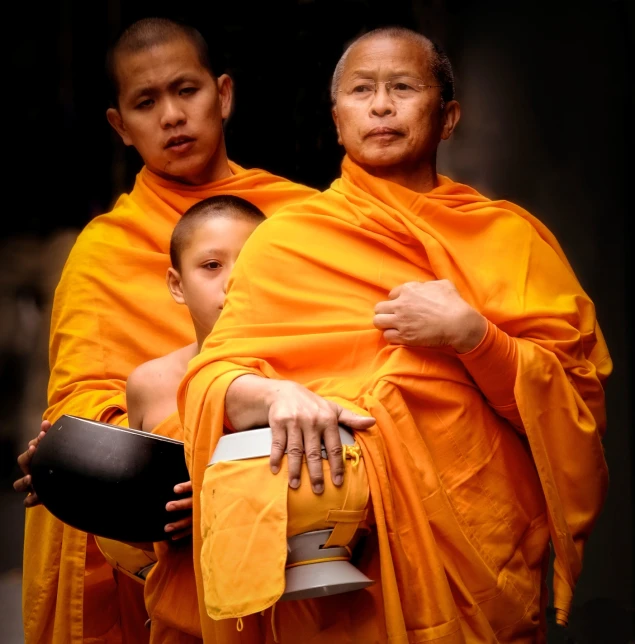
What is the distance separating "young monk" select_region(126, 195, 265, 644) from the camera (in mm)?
3084

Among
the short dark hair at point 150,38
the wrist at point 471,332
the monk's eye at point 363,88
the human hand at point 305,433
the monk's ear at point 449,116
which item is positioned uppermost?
the short dark hair at point 150,38

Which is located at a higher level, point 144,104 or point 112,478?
point 144,104

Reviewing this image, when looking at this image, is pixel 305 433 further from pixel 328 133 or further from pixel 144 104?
pixel 328 133

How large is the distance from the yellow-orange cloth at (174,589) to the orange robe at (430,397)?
0.18 meters

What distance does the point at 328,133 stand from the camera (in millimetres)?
4004

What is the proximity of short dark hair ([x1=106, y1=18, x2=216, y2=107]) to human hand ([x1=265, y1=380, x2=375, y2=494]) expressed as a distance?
1355 millimetres

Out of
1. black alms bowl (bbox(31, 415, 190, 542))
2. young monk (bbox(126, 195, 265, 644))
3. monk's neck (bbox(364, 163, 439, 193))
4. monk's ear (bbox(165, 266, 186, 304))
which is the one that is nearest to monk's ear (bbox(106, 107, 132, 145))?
young monk (bbox(126, 195, 265, 644))

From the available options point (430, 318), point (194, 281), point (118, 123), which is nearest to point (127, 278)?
point (194, 281)

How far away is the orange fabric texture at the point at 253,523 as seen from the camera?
2.57 meters

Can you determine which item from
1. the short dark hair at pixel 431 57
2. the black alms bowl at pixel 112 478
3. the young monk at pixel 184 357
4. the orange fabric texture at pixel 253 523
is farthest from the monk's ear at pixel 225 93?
the orange fabric texture at pixel 253 523

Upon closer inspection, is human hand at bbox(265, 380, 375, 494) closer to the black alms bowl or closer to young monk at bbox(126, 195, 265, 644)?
the black alms bowl

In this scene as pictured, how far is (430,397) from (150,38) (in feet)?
4.64

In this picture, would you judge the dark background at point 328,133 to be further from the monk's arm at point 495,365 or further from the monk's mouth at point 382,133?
the monk's arm at point 495,365

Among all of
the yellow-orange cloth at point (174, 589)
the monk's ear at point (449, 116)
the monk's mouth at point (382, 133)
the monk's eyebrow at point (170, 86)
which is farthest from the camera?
the monk's eyebrow at point (170, 86)
